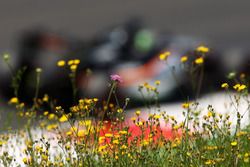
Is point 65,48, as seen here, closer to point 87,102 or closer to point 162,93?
point 162,93

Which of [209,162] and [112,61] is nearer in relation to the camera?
[209,162]

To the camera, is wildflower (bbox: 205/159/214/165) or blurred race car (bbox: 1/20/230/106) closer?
wildflower (bbox: 205/159/214/165)

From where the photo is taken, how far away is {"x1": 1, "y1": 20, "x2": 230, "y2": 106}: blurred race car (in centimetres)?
1524

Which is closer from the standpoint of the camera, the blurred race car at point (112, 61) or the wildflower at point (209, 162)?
the wildflower at point (209, 162)

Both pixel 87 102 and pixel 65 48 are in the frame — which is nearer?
pixel 87 102

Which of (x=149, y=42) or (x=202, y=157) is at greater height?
(x=149, y=42)

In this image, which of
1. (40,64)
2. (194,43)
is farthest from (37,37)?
(194,43)

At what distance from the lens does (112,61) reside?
661 inches

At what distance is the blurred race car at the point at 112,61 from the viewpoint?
15242 millimetres

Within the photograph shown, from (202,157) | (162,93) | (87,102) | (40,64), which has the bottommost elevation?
(202,157)

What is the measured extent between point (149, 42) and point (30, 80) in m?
2.73

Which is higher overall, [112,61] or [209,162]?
[112,61]

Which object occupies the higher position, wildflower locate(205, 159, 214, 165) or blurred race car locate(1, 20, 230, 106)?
blurred race car locate(1, 20, 230, 106)

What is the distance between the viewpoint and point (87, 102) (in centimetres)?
626
